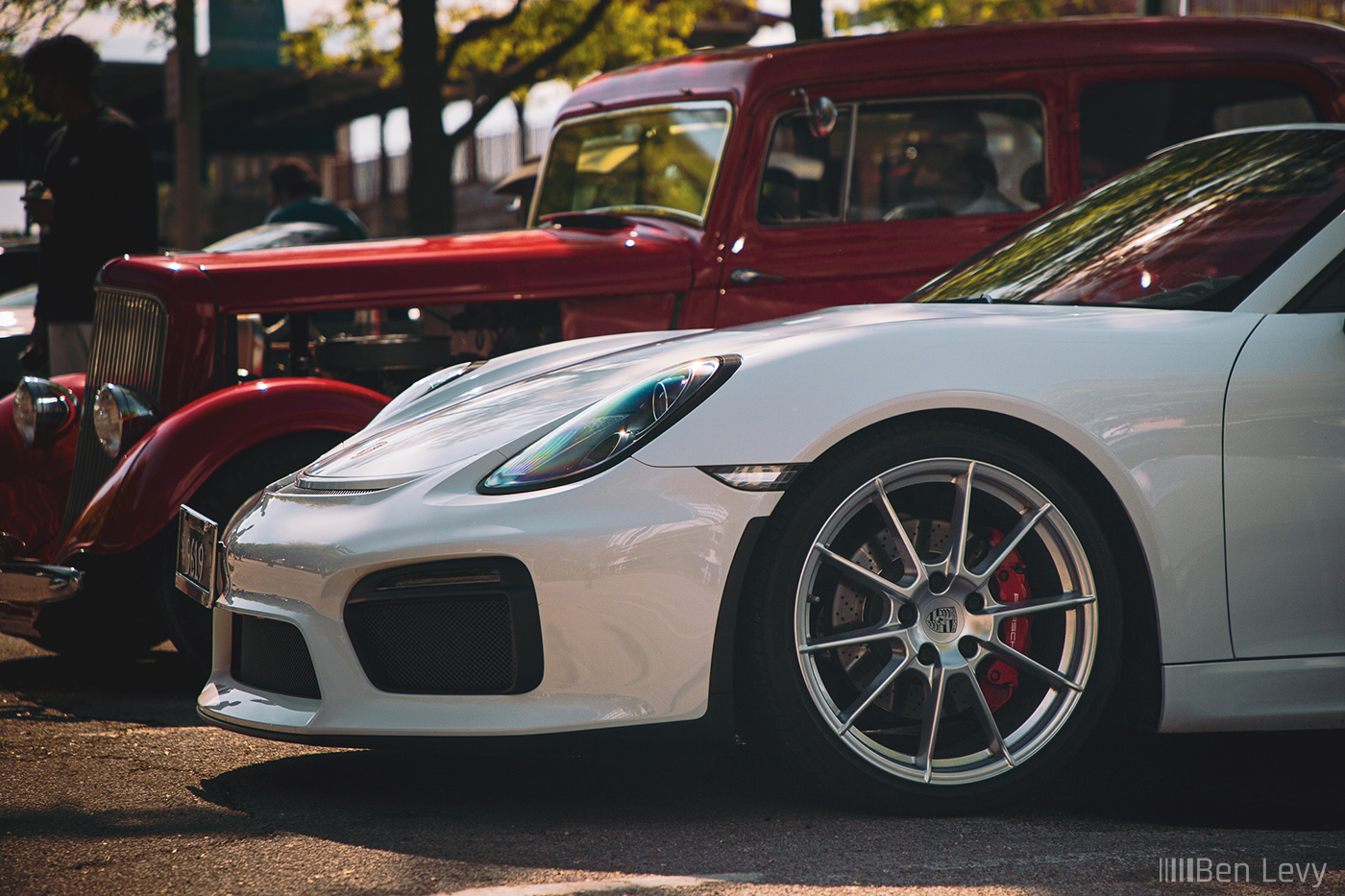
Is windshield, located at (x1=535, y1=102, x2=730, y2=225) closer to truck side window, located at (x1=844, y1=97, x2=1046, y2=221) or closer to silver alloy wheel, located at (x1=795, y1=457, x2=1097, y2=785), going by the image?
truck side window, located at (x1=844, y1=97, x2=1046, y2=221)

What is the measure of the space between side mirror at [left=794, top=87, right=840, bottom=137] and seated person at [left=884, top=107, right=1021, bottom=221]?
0.32m

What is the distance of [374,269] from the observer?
476cm

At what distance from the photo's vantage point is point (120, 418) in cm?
445

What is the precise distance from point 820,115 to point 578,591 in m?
2.87

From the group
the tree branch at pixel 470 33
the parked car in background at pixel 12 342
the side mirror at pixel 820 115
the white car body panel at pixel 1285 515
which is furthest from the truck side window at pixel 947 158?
the tree branch at pixel 470 33

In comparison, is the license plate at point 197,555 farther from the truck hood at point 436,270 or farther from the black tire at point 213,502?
the truck hood at point 436,270

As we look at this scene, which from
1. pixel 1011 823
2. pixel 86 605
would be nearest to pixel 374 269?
pixel 86 605

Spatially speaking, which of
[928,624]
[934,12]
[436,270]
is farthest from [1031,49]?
[934,12]

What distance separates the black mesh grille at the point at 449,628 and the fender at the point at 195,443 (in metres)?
1.46

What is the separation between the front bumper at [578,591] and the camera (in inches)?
106

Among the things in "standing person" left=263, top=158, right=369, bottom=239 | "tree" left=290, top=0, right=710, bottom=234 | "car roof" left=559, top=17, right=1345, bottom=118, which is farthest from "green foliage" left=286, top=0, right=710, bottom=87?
"car roof" left=559, top=17, right=1345, bottom=118

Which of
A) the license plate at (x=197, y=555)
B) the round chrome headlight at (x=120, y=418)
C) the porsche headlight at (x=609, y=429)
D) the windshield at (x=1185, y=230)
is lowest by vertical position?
the license plate at (x=197, y=555)

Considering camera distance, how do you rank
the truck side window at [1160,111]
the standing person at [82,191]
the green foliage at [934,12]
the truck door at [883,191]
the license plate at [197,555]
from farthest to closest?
1. the green foliage at [934,12]
2. the standing person at [82,191]
3. the truck side window at [1160,111]
4. the truck door at [883,191]
5. the license plate at [197,555]

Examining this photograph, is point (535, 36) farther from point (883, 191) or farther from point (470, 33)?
point (883, 191)
